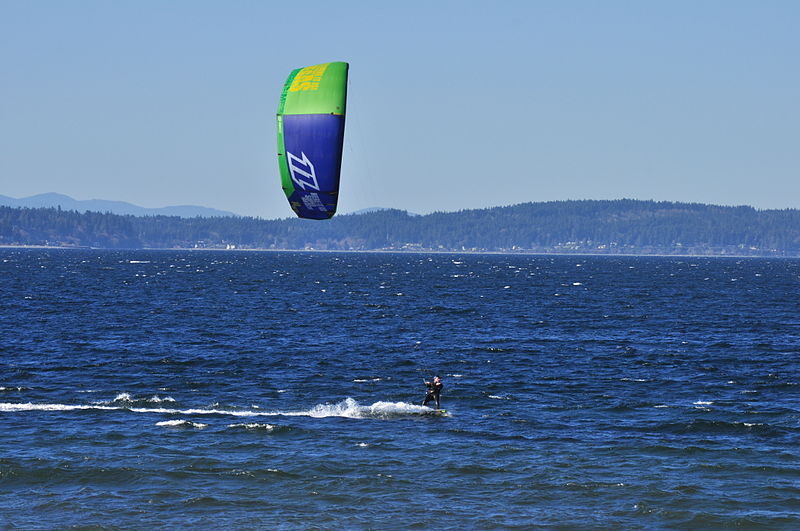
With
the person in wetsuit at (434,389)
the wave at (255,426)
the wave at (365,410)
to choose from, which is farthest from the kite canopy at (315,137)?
the person in wetsuit at (434,389)

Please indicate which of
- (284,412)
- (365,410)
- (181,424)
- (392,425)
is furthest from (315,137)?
(365,410)

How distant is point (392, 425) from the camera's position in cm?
3834

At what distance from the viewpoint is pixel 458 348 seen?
208 feet

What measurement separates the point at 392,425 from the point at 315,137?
37.2 ft

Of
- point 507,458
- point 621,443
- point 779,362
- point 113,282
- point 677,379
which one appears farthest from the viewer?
point 113,282

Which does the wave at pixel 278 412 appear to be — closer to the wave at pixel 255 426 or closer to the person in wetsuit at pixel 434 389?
the person in wetsuit at pixel 434 389

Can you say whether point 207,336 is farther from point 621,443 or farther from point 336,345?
point 621,443

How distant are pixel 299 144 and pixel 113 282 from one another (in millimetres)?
105992

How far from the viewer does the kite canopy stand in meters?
33.7

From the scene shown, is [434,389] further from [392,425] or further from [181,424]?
[181,424]

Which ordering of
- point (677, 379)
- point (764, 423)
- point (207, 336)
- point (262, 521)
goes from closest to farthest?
1. point (262, 521)
2. point (764, 423)
3. point (677, 379)
4. point (207, 336)

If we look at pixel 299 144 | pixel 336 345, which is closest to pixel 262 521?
pixel 299 144

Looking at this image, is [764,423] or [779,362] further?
[779,362]

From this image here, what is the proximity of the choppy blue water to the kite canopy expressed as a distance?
8.47 meters
